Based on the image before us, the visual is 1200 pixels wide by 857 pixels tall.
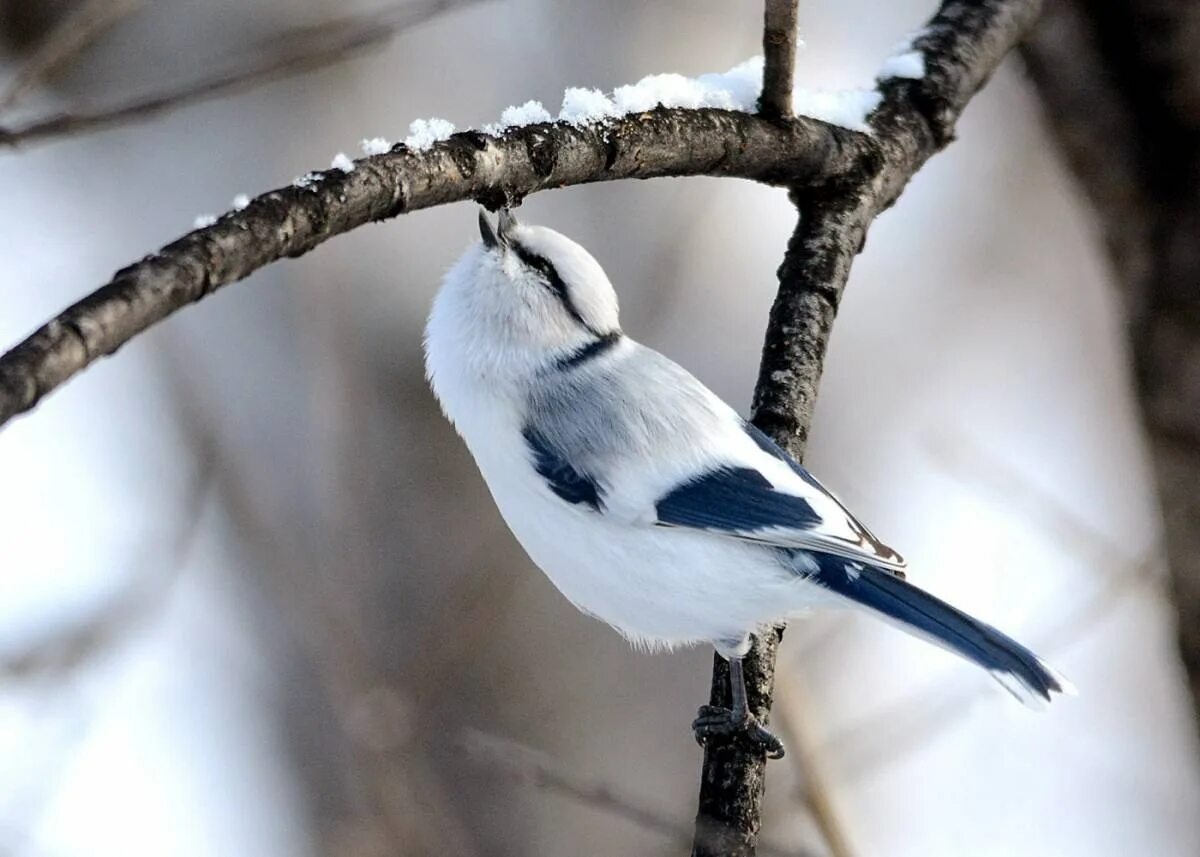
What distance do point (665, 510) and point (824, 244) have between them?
434mm

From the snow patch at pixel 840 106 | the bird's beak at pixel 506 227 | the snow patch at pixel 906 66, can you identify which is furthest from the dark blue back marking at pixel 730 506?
the snow patch at pixel 906 66

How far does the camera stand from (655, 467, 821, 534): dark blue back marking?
1.30 m

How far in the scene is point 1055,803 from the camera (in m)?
3.09

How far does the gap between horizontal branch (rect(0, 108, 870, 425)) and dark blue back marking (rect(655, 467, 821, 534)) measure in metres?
0.32

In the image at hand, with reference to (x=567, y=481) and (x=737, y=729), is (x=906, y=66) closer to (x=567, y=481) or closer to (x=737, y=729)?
(x=567, y=481)

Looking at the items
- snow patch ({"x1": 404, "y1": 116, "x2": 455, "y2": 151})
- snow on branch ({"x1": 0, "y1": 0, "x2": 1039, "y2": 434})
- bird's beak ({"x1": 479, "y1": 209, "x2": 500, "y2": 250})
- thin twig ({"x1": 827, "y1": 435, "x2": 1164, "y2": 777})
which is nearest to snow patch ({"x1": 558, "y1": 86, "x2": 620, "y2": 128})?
snow on branch ({"x1": 0, "y1": 0, "x2": 1039, "y2": 434})

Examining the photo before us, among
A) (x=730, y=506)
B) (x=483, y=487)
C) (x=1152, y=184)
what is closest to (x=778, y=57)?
(x=730, y=506)

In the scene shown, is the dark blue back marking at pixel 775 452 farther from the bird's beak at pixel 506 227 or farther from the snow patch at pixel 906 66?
the snow patch at pixel 906 66

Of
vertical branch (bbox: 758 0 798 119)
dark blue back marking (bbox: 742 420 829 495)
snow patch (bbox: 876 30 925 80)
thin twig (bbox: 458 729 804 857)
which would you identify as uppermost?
snow patch (bbox: 876 30 925 80)

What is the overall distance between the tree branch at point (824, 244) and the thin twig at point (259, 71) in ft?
1.65

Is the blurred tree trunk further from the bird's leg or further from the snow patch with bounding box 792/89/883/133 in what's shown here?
the bird's leg

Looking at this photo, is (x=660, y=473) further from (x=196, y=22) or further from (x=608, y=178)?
(x=196, y=22)

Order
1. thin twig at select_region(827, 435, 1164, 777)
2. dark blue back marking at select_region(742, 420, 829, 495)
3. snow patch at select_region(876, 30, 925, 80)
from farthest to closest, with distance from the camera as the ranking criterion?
thin twig at select_region(827, 435, 1164, 777) < snow patch at select_region(876, 30, 925, 80) < dark blue back marking at select_region(742, 420, 829, 495)

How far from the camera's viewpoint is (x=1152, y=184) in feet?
6.55
